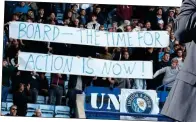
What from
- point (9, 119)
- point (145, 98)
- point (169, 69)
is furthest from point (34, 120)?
Answer: point (169, 69)

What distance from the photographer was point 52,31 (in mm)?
5016

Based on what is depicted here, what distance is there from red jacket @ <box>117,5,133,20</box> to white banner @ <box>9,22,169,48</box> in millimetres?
181

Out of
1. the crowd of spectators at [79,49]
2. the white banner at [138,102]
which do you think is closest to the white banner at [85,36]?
the crowd of spectators at [79,49]

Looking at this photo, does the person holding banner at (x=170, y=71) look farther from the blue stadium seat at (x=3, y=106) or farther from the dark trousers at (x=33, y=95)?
the blue stadium seat at (x=3, y=106)

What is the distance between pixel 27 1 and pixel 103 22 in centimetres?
84

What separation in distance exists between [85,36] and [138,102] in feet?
2.94

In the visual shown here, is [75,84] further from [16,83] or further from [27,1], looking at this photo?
[27,1]

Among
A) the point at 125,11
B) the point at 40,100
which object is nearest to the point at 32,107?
the point at 40,100

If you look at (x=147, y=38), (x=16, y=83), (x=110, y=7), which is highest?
(x=110, y=7)

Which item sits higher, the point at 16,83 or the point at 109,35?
the point at 109,35

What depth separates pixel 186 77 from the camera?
305 centimetres

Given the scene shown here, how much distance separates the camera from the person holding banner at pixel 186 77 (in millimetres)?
2826

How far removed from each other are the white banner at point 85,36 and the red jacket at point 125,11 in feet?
0.59

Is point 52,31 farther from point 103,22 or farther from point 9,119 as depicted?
point 9,119
